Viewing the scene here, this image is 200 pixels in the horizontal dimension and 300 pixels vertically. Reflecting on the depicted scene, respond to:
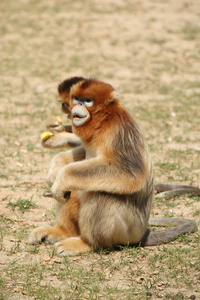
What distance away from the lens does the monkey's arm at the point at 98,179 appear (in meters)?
4.42

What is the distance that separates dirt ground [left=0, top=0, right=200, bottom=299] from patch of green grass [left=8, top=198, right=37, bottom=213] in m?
0.01

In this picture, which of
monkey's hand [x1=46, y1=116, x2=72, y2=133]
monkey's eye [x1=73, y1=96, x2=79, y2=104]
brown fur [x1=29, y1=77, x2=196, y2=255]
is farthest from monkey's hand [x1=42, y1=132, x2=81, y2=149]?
monkey's eye [x1=73, y1=96, x2=79, y2=104]

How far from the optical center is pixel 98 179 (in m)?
4.44

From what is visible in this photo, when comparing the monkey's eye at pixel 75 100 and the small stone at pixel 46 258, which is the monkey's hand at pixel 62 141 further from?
the small stone at pixel 46 258

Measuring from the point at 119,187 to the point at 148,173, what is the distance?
0.47 meters

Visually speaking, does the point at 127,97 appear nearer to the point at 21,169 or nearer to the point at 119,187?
the point at 21,169

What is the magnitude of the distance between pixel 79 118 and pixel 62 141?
1315 millimetres

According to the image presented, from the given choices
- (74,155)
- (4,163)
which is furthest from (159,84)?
(74,155)

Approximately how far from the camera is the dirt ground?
4.50m

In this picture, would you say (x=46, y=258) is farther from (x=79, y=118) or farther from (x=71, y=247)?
(x=79, y=118)

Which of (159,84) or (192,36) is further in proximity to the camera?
(192,36)

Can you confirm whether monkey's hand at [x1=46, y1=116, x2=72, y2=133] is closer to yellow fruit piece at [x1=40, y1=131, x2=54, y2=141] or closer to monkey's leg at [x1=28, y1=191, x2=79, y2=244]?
yellow fruit piece at [x1=40, y1=131, x2=54, y2=141]

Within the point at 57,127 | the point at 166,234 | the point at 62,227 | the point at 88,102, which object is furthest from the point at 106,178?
the point at 57,127

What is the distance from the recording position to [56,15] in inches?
622
